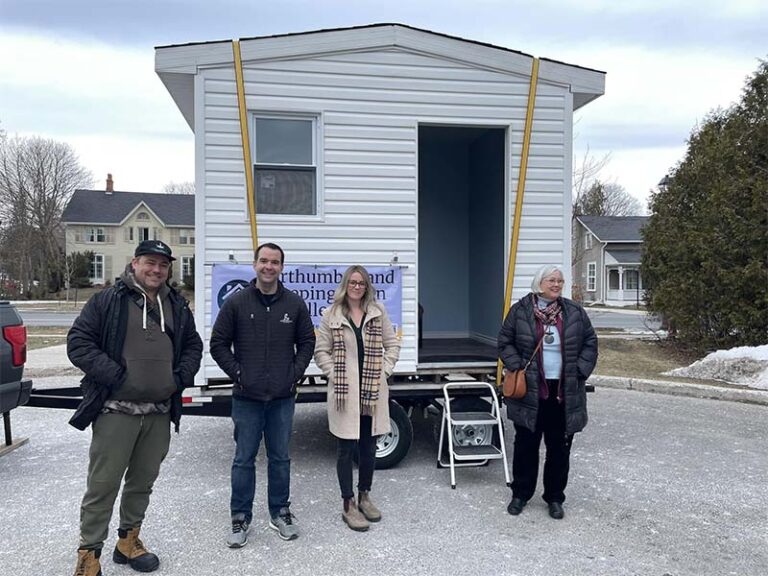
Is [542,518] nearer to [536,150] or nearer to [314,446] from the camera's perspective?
[314,446]

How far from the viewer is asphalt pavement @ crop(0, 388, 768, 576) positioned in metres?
3.37

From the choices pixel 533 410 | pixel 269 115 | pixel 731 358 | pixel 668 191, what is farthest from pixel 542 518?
pixel 668 191

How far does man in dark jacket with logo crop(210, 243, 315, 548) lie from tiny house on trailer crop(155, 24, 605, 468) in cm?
112

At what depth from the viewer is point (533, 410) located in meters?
3.93

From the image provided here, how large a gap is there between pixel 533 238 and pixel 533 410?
1.71 m

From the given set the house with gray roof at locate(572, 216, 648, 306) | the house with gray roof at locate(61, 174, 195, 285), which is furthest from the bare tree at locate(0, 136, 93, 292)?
the house with gray roof at locate(572, 216, 648, 306)

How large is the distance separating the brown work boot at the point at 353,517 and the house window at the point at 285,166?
2228 millimetres

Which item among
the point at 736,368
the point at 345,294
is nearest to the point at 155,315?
the point at 345,294

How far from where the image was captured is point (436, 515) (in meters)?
4.04

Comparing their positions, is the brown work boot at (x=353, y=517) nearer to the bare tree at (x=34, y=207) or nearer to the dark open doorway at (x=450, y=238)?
the dark open doorway at (x=450, y=238)

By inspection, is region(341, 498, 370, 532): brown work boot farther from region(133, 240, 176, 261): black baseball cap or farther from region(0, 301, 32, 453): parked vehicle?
region(0, 301, 32, 453): parked vehicle

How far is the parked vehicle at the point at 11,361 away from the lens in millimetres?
4602

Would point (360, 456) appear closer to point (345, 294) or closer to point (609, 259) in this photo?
point (345, 294)

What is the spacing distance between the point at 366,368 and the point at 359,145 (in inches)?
76.9
